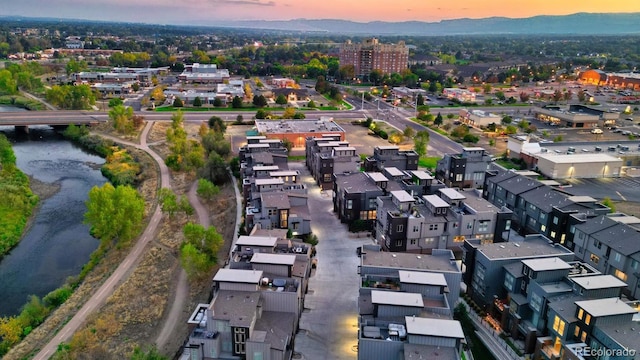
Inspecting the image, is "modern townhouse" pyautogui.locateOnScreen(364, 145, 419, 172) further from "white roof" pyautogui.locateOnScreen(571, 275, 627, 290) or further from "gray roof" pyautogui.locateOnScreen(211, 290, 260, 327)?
"gray roof" pyautogui.locateOnScreen(211, 290, 260, 327)

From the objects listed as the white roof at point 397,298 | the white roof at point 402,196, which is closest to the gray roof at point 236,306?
the white roof at point 397,298

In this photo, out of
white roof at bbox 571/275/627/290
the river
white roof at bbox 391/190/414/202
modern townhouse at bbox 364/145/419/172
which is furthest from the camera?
modern townhouse at bbox 364/145/419/172

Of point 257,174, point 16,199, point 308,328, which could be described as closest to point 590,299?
point 308,328

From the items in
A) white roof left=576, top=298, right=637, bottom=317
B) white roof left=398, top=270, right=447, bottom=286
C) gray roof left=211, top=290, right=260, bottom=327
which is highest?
white roof left=576, top=298, right=637, bottom=317

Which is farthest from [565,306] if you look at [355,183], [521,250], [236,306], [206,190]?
[206,190]

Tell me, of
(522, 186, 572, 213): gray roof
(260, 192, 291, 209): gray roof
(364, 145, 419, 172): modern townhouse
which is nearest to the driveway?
(260, 192, 291, 209): gray roof

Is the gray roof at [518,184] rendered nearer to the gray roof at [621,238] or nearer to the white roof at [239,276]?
the gray roof at [621,238]
